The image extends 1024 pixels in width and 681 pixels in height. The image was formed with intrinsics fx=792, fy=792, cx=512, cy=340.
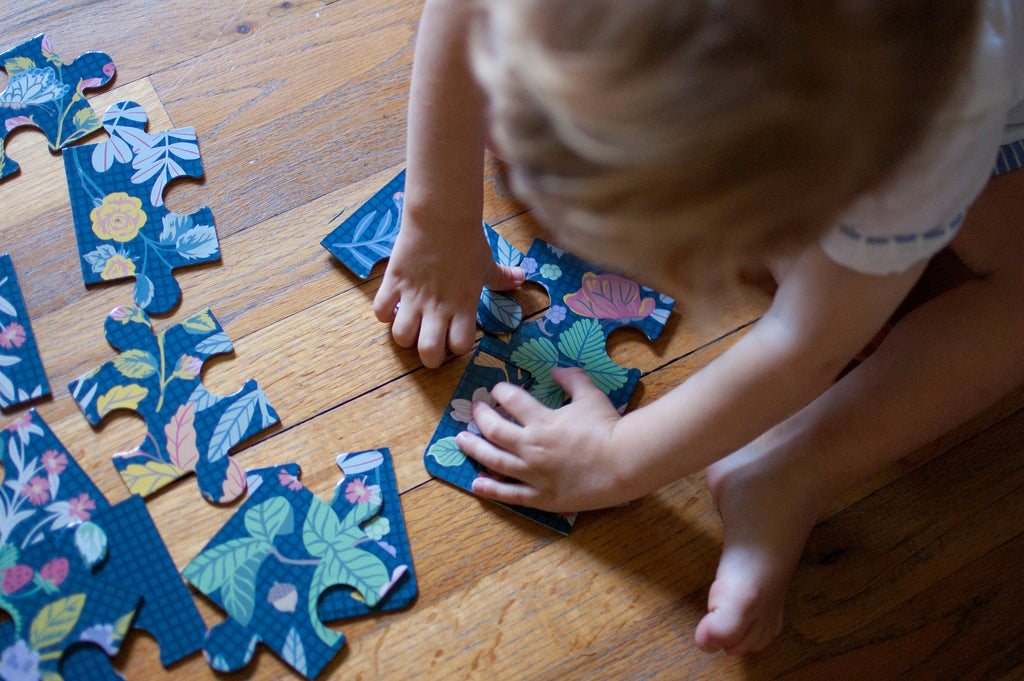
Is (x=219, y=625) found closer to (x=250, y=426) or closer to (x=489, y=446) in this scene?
(x=250, y=426)

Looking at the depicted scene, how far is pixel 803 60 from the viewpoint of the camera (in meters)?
0.44

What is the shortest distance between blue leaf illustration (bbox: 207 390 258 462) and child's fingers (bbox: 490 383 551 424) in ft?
0.89

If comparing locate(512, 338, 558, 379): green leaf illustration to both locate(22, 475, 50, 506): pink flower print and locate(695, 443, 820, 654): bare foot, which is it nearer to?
locate(695, 443, 820, 654): bare foot

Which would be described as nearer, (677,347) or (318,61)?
(677,347)

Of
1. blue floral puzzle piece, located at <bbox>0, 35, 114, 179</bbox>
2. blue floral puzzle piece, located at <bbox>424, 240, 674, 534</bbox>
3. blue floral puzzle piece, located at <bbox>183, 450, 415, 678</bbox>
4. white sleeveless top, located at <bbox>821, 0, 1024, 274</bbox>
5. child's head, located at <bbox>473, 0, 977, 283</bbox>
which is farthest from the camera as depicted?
blue floral puzzle piece, located at <bbox>0, 35, 114, 179</bbox>

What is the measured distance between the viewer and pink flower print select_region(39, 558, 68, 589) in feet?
2.52

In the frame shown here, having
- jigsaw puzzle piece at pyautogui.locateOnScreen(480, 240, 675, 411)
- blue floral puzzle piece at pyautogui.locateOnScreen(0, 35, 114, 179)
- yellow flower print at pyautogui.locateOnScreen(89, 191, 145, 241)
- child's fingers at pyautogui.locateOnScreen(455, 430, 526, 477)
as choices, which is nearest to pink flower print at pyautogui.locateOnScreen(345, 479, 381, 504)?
child's fingers at pyautogui.locateOnScreen(455, 430, 526, 477)

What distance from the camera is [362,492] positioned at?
0.84 meters

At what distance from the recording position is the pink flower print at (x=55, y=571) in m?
0.77

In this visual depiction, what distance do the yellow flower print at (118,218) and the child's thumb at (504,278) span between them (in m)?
0.42

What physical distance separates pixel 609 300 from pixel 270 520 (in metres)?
0.45

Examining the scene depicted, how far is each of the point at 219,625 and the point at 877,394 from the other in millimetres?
703

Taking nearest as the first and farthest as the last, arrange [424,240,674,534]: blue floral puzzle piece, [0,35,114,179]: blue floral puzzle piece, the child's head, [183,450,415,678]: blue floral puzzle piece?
the child's head < [183,450,415,678]: blue floral puzzle piece < [424,240,674,534]: blue floral puzzle piece < [0,35,114,179]: blue floral puzzle piece

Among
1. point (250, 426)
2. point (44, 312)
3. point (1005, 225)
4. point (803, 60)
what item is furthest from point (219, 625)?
point (1005, 225)
